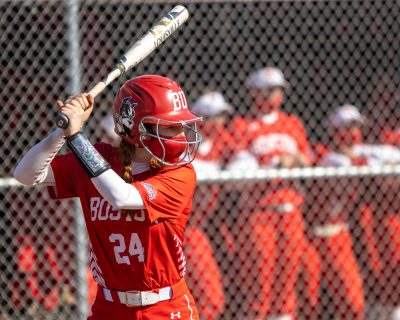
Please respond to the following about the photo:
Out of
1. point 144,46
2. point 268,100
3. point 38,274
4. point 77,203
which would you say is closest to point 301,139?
point 268,100

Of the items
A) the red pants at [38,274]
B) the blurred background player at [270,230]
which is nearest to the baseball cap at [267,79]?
the blurred background player at [270,230]

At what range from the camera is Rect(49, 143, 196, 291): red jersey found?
11.4 ft

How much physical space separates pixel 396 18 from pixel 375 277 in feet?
6.20

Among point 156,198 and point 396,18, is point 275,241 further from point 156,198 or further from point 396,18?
point 156,198

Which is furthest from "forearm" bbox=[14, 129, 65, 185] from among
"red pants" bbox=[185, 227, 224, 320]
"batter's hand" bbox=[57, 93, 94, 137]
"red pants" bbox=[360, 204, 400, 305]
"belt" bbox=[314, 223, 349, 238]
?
"red pants" bbox=[360, 204, 400, 305]

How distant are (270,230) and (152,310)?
239cm

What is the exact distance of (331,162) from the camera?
6.13 meters

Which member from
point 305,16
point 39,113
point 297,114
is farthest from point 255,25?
point 39,113

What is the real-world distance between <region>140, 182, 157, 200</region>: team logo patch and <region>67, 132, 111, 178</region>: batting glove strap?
0.71 feet

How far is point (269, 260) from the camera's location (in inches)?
231

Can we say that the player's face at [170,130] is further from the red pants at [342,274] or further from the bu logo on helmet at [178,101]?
the red pants at [342,274]

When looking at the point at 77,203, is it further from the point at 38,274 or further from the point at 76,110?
the point at 76,110

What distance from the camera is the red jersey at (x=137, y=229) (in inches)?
137

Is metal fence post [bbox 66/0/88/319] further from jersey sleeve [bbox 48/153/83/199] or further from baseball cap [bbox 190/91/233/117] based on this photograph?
jersey sleeve [bbox 48/153/83/199]
